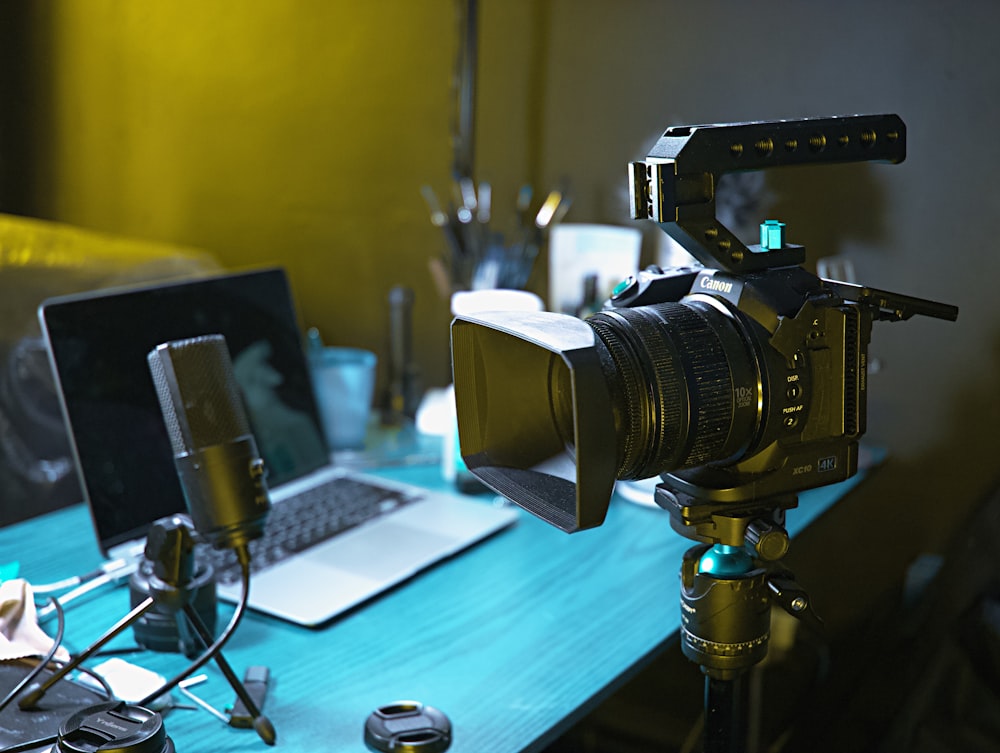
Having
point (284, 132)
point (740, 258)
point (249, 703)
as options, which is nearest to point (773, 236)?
point (740, 258)

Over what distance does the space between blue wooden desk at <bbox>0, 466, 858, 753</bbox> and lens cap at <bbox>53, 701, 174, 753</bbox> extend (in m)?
0.07

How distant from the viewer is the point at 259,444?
4.29ft

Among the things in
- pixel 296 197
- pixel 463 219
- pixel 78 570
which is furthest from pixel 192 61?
pixel 78 570

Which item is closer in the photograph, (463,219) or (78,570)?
(78,570)

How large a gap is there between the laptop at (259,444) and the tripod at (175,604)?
5.6 inches

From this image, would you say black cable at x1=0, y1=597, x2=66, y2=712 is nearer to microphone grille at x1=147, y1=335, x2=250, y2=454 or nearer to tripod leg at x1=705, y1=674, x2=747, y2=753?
microphone grille at x1=147, y1=335, x2=250, y2=454

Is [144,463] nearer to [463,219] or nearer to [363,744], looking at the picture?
[363,744]

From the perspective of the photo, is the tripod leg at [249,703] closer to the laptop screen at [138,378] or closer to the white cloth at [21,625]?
the white cloth at [21,625]

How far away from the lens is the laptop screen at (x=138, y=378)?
3.67ft

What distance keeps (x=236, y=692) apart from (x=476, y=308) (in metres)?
0.56

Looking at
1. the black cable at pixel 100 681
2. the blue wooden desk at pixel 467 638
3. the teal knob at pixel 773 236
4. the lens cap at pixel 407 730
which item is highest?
the teal knob at pixel 773 236

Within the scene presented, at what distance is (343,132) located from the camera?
1898 mm

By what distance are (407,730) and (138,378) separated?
54 cm

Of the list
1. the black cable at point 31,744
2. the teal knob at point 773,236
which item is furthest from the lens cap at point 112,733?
the teal knob at point 773,236
